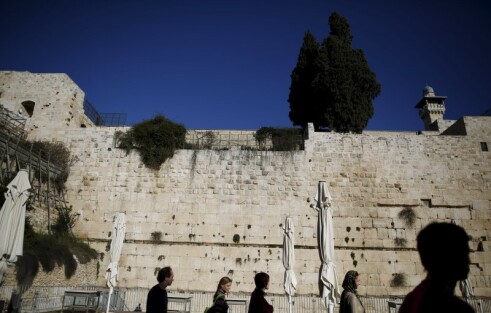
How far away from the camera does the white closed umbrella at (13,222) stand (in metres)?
6.96

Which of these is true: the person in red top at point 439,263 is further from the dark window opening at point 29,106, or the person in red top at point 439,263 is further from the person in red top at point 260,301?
the dark window opening at point 29,106

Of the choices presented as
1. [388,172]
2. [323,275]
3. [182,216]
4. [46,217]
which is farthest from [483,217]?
[46,217]

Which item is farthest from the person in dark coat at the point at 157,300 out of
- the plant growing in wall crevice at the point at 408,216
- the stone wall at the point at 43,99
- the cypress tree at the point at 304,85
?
the cypress tree at the point at 304,85

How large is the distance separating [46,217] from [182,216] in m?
6.08

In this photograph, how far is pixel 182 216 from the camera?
16391 mm

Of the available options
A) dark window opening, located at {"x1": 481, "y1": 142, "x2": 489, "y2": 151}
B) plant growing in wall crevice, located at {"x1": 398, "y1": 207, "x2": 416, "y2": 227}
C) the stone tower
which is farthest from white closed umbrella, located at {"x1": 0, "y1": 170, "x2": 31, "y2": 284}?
the stone tower

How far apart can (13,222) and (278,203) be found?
11.4m

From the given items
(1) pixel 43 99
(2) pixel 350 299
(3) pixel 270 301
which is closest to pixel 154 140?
(1) pixel 43 99

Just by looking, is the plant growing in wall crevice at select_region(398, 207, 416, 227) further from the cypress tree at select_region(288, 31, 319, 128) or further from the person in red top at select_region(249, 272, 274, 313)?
the person in red top at select_region(249, 272, 274, 313)

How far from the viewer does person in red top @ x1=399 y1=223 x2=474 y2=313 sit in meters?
1.70

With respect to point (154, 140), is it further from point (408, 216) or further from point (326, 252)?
point (408, 216)

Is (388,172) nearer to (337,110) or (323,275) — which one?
(337,110)

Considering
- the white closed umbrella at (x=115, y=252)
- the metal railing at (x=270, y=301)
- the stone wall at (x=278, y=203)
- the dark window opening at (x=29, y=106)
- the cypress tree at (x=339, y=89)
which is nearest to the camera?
the white closed umbrella at (x=115, y=252)

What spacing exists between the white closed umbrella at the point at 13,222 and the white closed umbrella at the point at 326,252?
23.2 feet
